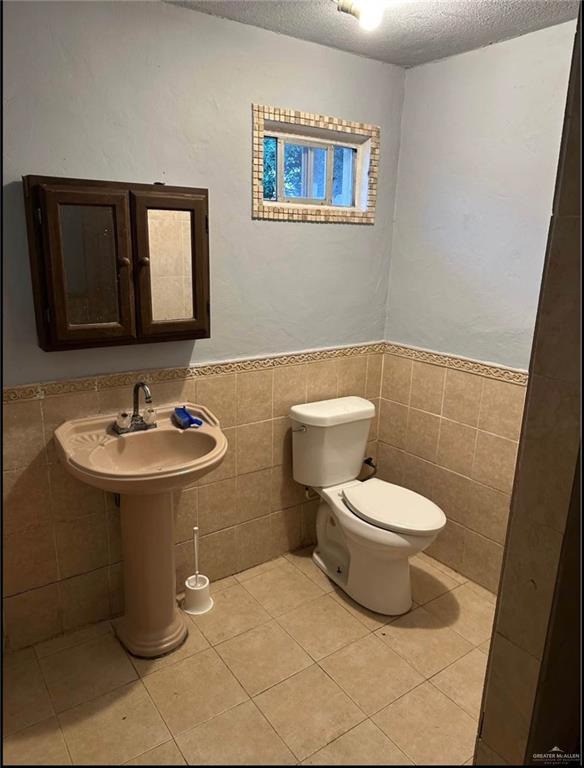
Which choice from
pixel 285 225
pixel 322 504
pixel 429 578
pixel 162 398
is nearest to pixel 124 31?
pixel 285 225

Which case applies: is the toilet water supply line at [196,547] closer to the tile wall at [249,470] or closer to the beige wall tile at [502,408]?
the tile wall at [249,470]

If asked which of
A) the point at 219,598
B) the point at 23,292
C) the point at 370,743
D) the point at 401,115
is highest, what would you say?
the point at 401,115

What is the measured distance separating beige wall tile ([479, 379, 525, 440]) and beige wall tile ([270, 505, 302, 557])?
0.88 metres

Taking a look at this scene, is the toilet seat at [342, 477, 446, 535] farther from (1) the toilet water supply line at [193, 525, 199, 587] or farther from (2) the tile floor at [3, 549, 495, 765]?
(1) the toilet water supply line at [193, 525, 199, 587]

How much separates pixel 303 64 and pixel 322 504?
1.71 m

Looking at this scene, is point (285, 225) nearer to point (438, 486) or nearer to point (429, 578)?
point (438, 486)

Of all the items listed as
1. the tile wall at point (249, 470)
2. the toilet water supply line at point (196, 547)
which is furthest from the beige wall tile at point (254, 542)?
the toilet water supply line at point (196, 547)

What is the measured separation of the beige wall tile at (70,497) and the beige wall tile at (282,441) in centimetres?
71

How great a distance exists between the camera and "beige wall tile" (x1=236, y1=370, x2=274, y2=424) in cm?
205

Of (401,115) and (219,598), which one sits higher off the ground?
(401,115)

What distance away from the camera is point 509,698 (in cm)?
102

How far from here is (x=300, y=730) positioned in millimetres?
1352

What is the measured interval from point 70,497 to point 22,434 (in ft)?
0.90

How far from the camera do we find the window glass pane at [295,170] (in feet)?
6.66
